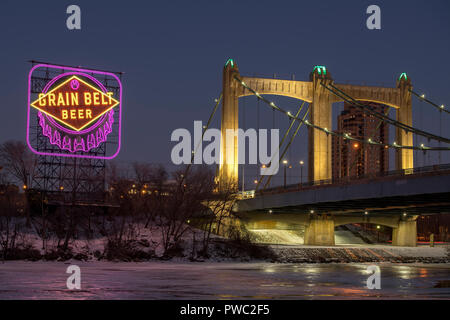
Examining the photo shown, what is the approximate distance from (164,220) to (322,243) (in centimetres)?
2316

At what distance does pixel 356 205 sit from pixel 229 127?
72.2 ft

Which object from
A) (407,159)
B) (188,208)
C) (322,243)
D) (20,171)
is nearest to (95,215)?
(188,208)

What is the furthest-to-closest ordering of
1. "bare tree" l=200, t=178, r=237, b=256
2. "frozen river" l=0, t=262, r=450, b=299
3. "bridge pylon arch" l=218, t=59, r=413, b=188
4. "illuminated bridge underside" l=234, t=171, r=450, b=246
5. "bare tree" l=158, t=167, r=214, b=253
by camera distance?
"bridge pylon arch" l=218, t=59, r=413, b=188 → "bare tree" l=200, t=178, r=237, b=256 → "bare tree" l=158, t=167, r=214, b=253 → "illuminated bridge underside" l=234, t=171, r=450, b=246 → "frozen river" l=0, t=262, r=450, b=299

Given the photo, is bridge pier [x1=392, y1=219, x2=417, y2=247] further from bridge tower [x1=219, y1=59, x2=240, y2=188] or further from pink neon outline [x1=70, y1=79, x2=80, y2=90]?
pink neon outline [x1=70, y1=79, x2=80, y2=90]

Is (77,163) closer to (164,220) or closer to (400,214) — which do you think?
(164,220)

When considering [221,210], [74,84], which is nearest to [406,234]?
[221,210]

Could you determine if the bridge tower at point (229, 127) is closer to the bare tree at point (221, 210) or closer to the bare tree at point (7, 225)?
the bare tree at point (221, 210)

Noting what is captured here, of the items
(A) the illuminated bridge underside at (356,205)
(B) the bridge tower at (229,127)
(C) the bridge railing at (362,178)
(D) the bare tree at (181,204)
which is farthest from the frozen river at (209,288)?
(B) the bridge tower at (229,127)

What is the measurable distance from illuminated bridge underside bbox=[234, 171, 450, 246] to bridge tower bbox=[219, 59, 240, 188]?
164 inches

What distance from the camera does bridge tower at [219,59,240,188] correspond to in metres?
78.3

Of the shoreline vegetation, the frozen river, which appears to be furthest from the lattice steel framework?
the frozen river

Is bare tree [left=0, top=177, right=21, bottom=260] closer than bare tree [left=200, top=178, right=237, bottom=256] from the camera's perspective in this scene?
Yes

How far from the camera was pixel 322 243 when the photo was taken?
3041 inches

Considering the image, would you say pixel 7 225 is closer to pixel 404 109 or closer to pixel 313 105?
pixel 313 105
